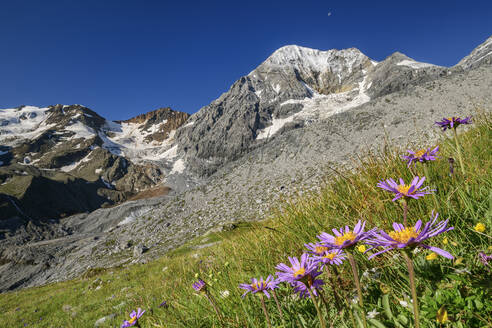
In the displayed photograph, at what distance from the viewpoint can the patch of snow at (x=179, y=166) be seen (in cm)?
10138

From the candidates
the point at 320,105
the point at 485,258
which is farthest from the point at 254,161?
the point at 320,105

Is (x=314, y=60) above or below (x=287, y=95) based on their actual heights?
above

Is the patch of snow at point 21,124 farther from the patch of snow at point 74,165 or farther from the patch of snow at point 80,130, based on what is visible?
the patch of snow at point 74,165

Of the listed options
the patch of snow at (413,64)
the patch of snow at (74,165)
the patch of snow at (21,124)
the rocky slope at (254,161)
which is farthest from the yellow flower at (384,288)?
the patch of snow at (21,124)

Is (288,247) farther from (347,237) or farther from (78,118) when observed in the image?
(78,118)

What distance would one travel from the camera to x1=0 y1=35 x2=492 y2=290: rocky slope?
21344 mm

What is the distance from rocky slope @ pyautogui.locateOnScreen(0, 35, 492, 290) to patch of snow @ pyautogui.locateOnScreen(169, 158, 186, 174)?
219 inches

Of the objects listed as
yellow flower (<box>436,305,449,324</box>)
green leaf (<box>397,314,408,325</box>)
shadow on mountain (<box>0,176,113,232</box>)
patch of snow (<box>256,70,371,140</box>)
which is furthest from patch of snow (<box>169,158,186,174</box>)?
yellow flower (<box>436,305,449,324</box>)

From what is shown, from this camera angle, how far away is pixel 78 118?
6890 inches

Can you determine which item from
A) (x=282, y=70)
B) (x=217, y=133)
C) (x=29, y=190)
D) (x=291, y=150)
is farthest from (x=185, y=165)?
(x=291, y=150)

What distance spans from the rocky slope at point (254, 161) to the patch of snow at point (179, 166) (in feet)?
18.3

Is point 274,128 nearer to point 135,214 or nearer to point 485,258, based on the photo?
point 135,214

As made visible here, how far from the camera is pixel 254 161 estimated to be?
29938 millimetres

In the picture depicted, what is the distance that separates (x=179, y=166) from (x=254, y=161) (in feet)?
271
